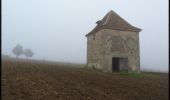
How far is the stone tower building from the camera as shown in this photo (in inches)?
1228

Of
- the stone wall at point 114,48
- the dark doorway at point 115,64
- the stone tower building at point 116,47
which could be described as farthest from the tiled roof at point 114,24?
the dark doorway at point 115,64

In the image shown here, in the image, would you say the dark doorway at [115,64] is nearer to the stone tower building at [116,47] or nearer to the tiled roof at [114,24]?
the stone tower building at [116,47]

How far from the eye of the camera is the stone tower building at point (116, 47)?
31180mm

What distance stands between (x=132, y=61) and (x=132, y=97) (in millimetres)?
20061

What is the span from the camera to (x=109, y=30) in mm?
31875

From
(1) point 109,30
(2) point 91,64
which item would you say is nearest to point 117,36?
(1) point 109,30

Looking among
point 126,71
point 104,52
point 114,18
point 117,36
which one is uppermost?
point 114,18

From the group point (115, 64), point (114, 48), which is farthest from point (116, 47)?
point (115, 64)

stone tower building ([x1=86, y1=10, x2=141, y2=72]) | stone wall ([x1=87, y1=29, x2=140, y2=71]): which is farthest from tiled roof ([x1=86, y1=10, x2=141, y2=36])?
stone wall ([x1=87, y1=29, x2=140, y2=71])

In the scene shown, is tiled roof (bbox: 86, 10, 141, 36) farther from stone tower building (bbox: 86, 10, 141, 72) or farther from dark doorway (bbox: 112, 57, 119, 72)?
dark doorway (bbox: 112, 57, 119, 72)

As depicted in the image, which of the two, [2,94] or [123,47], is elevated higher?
[123,47]

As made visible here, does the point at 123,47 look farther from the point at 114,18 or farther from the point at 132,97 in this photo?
the point at 132,97

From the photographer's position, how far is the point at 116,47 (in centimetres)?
3150

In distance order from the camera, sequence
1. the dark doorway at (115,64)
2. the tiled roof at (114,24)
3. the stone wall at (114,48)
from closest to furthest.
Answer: the stone wall at (114,48), the tiled roof at (114,24), the dark doorway at (115,64)
